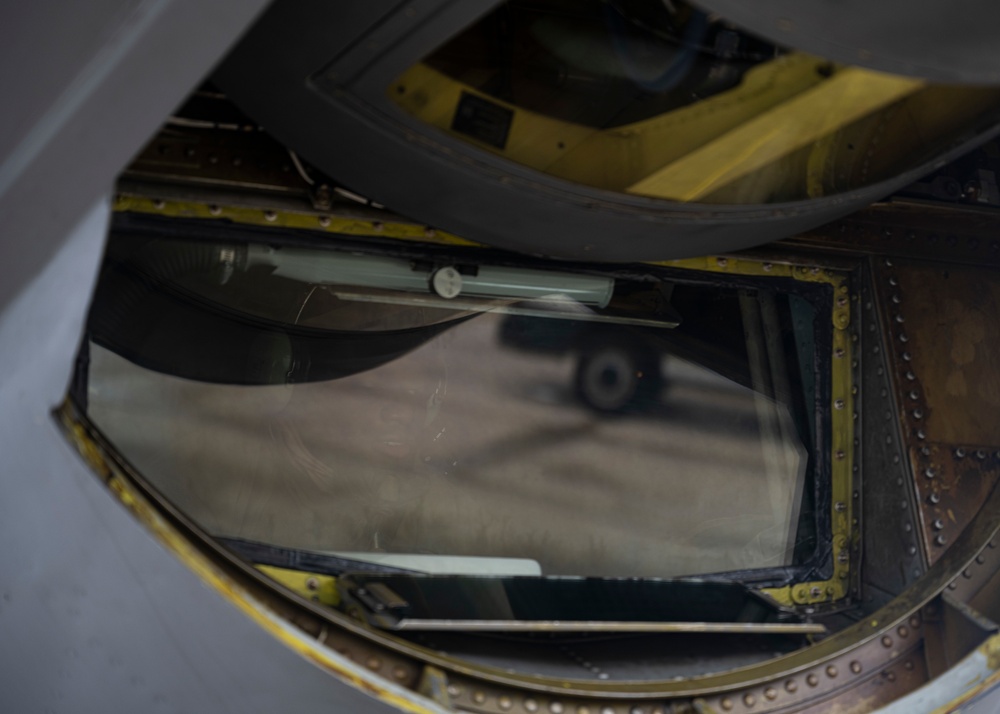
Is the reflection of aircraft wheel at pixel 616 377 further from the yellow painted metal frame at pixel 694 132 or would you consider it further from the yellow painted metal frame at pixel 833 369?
the yellow painted metal frame at pixel 694 132

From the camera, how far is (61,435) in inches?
48.3

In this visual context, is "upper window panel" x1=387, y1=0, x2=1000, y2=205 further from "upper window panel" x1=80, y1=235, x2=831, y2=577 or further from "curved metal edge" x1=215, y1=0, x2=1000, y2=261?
"upper window panel" x1=80, y1=235, x2=831, y2=577

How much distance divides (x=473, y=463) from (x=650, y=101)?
0.90 metres

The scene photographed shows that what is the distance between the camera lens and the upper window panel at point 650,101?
1718mm

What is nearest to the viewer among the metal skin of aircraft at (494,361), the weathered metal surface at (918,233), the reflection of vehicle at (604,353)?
the metal skin of aircraft at (494,361)

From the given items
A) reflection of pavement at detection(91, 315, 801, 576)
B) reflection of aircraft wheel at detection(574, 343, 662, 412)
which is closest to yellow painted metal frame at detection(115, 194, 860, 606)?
reflection of pavement at detection(91, 315, 801, 576)

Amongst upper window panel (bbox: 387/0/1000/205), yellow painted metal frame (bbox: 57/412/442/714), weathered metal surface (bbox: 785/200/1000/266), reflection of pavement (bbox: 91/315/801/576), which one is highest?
weathered metal surface (bbox: 785/200/1000/266)

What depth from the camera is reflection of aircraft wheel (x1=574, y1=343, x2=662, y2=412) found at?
2395 mm

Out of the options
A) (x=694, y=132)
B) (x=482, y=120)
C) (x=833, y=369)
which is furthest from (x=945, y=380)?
(x=482, y=120)

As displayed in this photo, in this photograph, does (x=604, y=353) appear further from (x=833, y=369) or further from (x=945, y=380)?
(x=945, y=380)

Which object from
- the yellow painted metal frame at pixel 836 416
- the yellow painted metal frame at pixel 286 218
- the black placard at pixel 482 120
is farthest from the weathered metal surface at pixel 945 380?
the black placard at pixel 482 120

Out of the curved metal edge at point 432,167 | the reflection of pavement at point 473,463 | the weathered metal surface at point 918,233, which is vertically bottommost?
the reflection of pavement at point 473,463

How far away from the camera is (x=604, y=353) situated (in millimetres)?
2414

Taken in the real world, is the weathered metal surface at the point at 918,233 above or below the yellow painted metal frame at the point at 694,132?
above
